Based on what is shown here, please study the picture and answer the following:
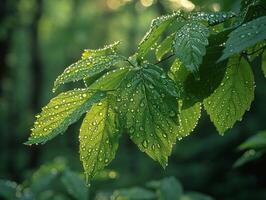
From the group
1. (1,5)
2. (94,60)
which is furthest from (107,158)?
(1,5)

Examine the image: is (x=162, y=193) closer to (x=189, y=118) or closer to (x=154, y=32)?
(x=189, y=118)

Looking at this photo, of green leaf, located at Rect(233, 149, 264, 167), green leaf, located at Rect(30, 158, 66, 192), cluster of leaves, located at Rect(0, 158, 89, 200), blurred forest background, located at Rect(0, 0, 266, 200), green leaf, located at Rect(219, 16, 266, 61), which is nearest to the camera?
green leaf, located at Rect(219, 16, 266, 61)

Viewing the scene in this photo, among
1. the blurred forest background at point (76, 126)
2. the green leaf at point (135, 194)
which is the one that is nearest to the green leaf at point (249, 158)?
the green leaf at point (135, 194)

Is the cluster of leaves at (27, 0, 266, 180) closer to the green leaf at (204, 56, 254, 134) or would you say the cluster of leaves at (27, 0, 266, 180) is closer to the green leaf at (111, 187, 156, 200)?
the green leaf at (204, 56, 254, 134)

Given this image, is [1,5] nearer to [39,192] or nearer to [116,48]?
[39,192]

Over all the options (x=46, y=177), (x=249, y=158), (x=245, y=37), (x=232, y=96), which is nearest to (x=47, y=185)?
(x=46, y=177)

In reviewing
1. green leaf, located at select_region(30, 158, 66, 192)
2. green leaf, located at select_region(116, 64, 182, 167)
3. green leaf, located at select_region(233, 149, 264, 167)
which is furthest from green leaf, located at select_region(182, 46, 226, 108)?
green leaf, located at select_region(30, 158, 66, 192)
